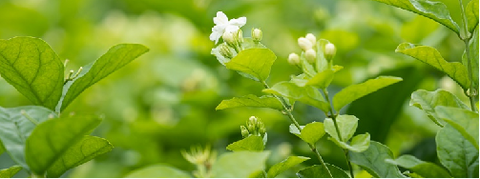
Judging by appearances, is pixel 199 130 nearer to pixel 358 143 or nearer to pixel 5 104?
pixel 5 104

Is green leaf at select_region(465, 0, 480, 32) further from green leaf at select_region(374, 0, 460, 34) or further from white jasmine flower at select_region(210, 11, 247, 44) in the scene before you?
white jasmine flower at select_region(210, 11, 247, 44)

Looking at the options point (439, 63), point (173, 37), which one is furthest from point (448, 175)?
point (173, 37)

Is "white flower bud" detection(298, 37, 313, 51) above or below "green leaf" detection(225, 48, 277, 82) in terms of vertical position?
above

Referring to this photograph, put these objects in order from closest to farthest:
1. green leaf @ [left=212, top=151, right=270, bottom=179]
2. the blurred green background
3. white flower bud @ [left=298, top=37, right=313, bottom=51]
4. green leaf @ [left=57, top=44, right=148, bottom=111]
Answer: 1. green leaf @ [left=212, top=151, right=270, bottom=179]
2. white flower bud @ [left=298, top=37, right=313, bottom=51]
3. green leaf @ [left=57, top=44, right=148, bottom=111]
4. the blurred green background

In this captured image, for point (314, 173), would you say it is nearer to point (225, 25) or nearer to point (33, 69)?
point (225, 25)

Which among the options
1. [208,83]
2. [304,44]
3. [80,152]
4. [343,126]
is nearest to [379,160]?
[343,126]

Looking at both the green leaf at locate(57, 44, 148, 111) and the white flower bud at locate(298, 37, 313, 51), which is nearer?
the white flower bud at locate(298, 37, 313, 51)

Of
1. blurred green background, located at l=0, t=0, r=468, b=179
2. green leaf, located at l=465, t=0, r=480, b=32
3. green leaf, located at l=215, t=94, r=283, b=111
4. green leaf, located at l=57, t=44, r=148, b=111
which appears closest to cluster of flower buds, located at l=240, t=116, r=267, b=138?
green leaf, located at l=215, t=94, r=283, b=111
